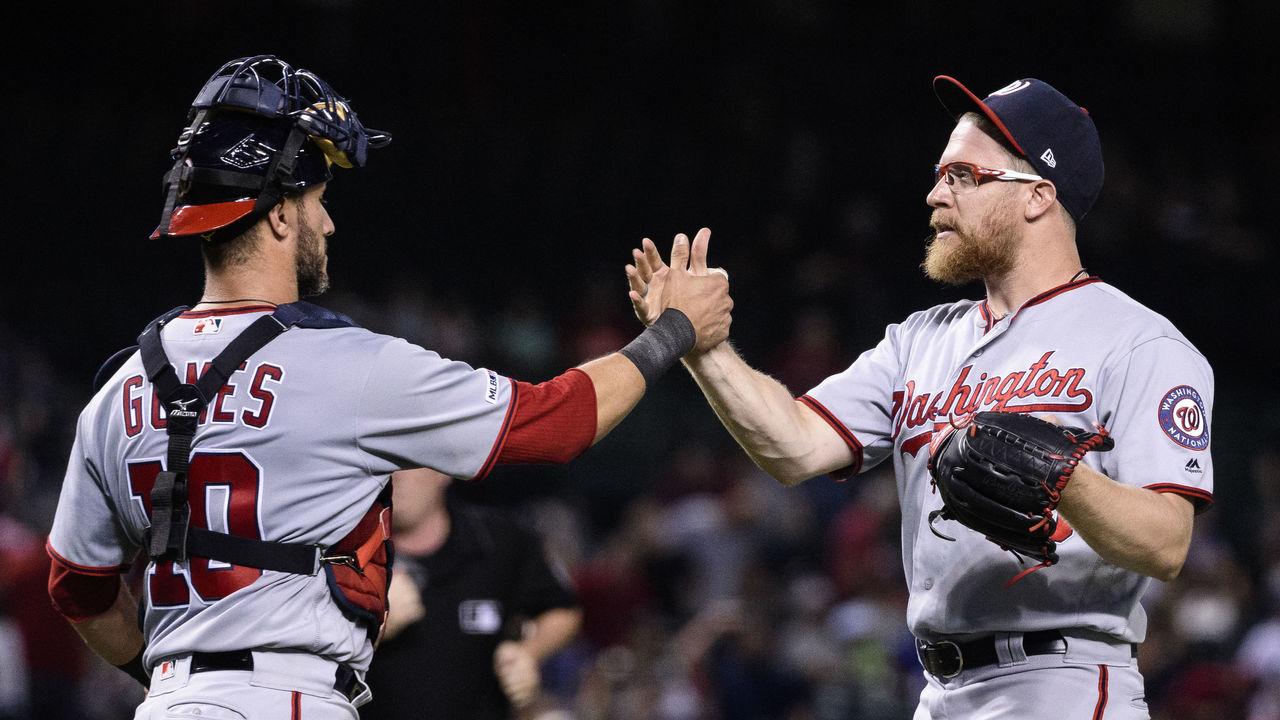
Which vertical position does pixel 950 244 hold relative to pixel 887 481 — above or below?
above

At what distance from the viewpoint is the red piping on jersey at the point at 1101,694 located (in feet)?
10.3

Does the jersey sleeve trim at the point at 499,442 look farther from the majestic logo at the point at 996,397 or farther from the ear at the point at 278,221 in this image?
the majestic logo at the point at 996,397

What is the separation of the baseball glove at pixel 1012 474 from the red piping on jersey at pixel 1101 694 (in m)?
0.38

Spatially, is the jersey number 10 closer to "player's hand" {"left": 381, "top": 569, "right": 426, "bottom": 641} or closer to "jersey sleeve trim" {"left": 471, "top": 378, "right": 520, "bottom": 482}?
"jersey sleeve trim" {"left": 471, "top": 378, "right": 520, "bottom": 482}

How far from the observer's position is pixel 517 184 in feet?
39.2

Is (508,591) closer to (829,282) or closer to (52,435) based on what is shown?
(52,435)

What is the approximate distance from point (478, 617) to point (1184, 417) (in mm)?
2695

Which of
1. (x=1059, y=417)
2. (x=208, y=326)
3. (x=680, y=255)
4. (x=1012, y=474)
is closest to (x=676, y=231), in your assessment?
(x=680, y=255)

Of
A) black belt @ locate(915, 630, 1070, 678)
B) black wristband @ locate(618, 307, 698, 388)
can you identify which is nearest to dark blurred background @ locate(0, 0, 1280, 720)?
black belt @ locate(915, 630, 1070, 678)

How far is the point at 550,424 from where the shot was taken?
3.06 meters

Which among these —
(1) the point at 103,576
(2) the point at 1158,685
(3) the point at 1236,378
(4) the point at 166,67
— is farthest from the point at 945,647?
(4) the point at 166,67

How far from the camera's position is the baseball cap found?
3.58 meters

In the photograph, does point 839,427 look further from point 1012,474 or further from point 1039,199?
point 1012,474

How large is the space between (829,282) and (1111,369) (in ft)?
26.0
